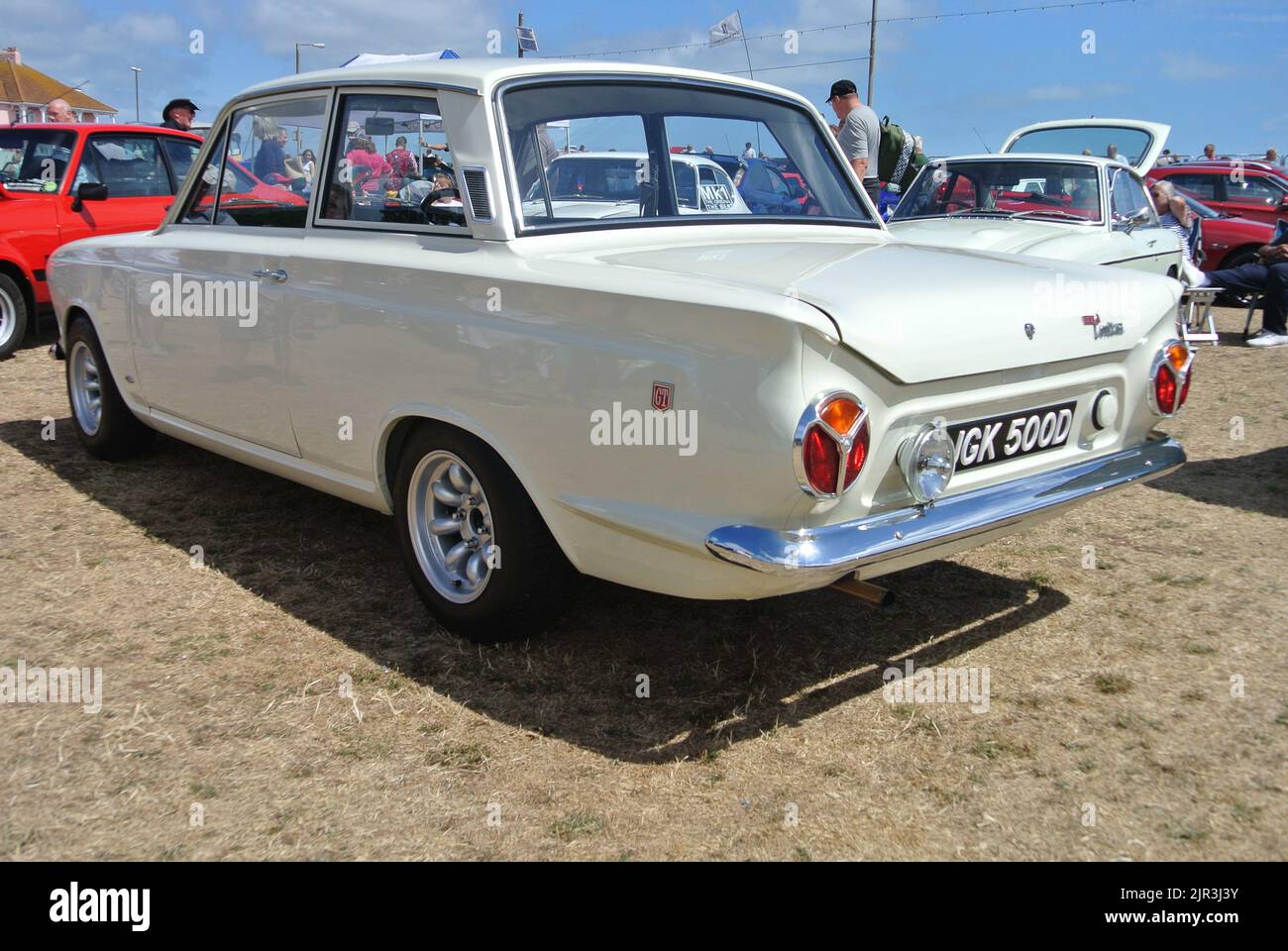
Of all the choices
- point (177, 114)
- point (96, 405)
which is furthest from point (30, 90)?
point (96, 405)

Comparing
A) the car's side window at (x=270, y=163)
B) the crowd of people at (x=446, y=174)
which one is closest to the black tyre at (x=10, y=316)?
the crowd of people at (x=446, y=174)

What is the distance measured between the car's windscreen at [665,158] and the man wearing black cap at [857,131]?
401cm

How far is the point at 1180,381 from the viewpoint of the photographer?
11.3 feet

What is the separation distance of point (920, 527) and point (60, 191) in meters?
8.51

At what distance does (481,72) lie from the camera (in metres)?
3.33

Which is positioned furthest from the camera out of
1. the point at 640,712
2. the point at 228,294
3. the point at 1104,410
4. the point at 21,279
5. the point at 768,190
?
the point at 21,279

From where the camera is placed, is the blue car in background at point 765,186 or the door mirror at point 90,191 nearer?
the blue car in background at point 765,186

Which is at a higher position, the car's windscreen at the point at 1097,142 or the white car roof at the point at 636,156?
the car's windscreen at the point at 1097,142

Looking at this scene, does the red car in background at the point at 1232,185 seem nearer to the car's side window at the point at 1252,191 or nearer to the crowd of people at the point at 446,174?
the car's side window at the point at 1252,191

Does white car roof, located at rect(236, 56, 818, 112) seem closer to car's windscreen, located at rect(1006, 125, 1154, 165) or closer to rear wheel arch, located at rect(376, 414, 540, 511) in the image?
rear wheel arch, located at rect(376, 414, 540, 511)

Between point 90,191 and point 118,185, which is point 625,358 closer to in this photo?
point 90,191

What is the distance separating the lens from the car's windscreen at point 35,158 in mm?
8859
